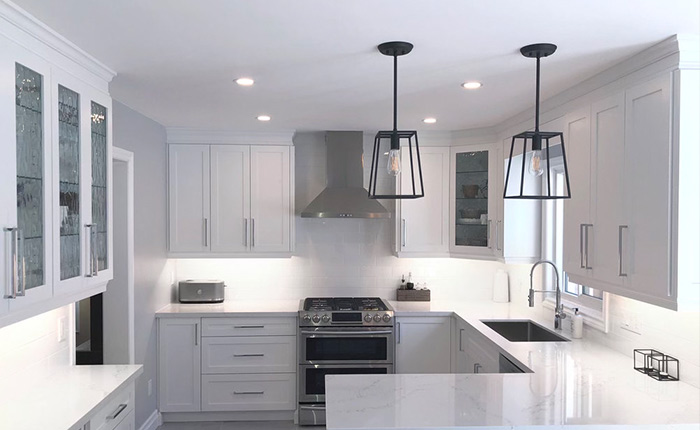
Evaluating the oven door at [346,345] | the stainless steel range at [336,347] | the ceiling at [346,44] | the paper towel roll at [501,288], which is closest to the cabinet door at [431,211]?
the paper towel roll at [501,288]

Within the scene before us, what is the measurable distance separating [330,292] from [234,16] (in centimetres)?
343

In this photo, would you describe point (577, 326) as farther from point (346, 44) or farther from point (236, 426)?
point (236, 426)

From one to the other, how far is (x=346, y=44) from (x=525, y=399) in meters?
1.74

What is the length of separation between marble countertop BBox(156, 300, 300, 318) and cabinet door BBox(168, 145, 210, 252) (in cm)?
50

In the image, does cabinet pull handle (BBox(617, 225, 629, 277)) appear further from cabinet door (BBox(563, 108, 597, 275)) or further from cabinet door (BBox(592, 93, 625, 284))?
cabinet door (BBox(563, 108, 597, 275))

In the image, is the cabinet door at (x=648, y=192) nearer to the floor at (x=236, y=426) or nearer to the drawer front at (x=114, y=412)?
the drawer front at (x=114, y=412)

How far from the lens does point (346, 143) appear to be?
4.83 metres

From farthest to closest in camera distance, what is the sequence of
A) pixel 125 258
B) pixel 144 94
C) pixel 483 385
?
pixel 125 258 < pixel 144 94 < pixel 483 385

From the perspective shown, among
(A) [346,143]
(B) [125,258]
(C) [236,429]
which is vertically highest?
(A) [346,143]

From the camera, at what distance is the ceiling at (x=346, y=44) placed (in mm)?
1955

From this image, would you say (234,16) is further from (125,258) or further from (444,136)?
(444,136)

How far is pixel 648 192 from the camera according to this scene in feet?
7.73

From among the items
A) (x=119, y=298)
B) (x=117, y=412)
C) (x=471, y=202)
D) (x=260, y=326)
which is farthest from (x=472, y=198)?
(x=117, y=412)

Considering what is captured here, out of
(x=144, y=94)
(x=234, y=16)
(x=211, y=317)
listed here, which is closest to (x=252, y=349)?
(x=211, y=317)
